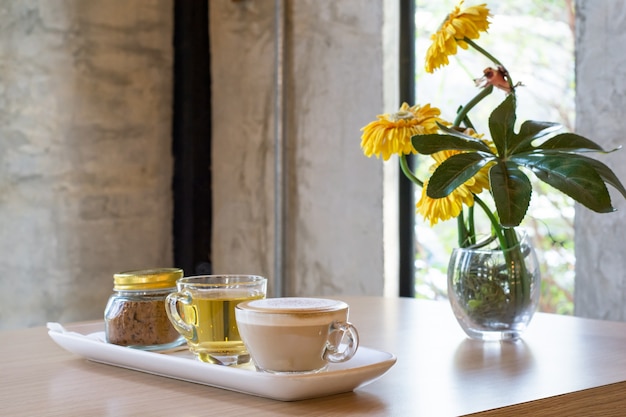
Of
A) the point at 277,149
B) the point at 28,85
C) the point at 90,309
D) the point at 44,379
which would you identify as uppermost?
the point at 28,85

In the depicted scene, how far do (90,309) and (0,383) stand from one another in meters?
1.97

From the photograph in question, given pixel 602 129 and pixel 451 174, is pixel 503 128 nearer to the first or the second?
pixel 451 174

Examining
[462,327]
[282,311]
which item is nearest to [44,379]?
[282,311]

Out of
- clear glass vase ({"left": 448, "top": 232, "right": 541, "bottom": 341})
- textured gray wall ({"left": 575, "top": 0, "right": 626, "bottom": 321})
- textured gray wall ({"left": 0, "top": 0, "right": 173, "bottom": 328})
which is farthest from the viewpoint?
textured gray wall ({"left": 0, "top": 0, "right": 173, "bottom": 328})

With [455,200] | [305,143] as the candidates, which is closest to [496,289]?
[455,200]

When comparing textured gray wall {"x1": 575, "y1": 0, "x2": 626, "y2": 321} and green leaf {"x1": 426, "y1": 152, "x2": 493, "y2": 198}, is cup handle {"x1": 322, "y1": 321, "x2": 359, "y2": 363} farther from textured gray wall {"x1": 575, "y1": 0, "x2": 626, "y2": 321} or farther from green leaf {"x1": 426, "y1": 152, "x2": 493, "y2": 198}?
textured gray wall {"x1": 575, "y1": 0, "x2": 626, "y2": 321}

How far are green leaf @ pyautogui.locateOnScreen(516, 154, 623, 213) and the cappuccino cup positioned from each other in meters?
0.36

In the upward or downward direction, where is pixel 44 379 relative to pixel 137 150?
downward

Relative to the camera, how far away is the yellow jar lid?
1.00m

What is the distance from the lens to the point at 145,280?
3.28 feet

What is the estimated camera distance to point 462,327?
1160 mm

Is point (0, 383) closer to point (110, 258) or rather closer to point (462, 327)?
point (462, 327)

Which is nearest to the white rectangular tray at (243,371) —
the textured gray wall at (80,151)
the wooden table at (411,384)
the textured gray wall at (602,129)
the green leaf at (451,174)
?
the wooden table at (411,384)

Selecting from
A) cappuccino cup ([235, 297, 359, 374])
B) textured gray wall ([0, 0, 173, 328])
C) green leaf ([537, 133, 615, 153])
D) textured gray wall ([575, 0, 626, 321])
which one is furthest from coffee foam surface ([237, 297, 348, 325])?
textured gray wall ([0, 0, 173, 328])
